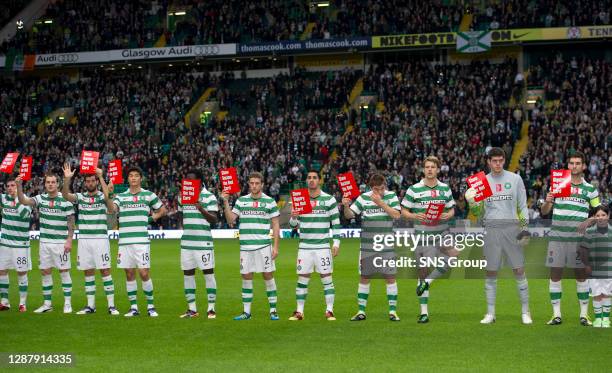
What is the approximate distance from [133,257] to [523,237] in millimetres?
6368

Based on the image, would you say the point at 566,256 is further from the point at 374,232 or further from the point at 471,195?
the point at 374,232

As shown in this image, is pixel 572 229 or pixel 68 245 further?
pixel 68 245

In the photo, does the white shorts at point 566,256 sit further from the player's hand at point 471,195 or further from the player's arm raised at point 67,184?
the player's arm raised at point 67,184

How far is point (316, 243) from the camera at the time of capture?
15.1 meters

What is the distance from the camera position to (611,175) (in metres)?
38.1

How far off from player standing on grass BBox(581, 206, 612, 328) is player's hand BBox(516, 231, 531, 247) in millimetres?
853

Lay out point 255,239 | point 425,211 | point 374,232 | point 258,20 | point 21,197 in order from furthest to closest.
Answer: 1. point 258,20
2. point 21,197
3. point 255,239
4. point 374,232
5. point 425,211

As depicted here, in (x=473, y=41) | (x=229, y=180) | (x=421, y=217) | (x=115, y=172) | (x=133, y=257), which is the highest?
(x=473, y=41)

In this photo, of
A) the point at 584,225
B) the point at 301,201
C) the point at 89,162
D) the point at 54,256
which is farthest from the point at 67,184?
the point at 584,225

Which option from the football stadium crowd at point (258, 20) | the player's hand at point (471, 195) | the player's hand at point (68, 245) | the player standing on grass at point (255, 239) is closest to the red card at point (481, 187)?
the player's hand at point (471, 195)

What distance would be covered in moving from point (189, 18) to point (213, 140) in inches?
461

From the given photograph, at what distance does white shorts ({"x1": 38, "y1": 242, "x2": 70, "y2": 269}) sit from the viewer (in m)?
16.4

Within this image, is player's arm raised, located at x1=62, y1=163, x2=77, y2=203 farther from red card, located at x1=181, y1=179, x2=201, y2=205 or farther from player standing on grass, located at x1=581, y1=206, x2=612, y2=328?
player standing on grass, located at x1=581, y1=206, x2=612, y2=328

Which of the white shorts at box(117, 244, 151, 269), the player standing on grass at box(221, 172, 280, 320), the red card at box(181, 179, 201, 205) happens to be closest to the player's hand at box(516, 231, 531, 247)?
the player standing on grass at box(221, 172, 280, 320)
